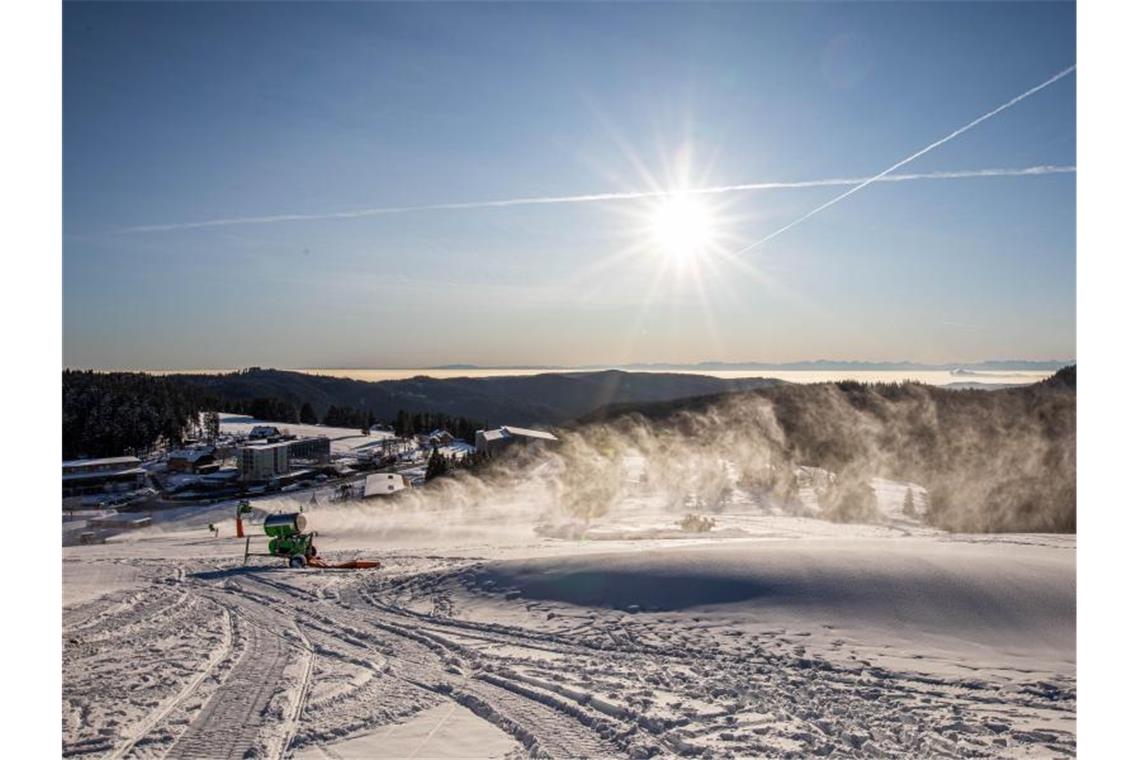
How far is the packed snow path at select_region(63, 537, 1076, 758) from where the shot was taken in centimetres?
626

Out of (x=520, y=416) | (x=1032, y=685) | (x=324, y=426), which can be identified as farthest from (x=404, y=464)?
(x=520, y=416)

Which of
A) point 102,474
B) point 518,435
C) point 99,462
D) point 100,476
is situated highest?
point 518,435

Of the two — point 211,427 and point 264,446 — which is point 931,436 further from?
point 211,427

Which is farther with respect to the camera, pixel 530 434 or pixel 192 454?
pixel 192 454

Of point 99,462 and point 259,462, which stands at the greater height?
point 99,462

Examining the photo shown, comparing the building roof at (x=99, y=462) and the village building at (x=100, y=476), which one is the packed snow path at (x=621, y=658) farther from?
the building roof at (x=99, y=462)

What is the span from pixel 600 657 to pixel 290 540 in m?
12.0

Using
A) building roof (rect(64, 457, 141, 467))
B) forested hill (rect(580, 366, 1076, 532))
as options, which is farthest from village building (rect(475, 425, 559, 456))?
building roof (rect(64, 457, 141, 467))

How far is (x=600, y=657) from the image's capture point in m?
8.42

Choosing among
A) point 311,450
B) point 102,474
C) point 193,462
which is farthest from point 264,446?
point 102,474

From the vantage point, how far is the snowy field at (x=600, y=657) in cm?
622

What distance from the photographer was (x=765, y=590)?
1035cm

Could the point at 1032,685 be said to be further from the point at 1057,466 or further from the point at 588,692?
the point at 1057,466
